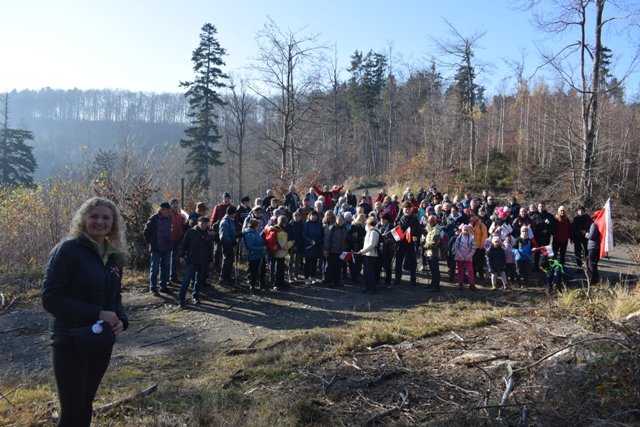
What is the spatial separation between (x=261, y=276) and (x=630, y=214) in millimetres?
19502

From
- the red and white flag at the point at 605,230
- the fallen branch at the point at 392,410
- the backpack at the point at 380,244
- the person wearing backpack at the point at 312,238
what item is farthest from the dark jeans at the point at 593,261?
the fallen branch at the point at 392,410

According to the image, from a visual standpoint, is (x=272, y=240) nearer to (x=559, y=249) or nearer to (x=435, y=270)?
(x=435, y=270)

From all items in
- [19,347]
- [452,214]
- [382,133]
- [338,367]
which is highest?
[382,133]

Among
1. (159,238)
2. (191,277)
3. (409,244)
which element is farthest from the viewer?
(409,244)

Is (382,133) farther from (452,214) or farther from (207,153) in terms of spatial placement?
(452,214)

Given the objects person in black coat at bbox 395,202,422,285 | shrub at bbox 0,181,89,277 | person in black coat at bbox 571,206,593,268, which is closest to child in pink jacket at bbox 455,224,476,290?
person in black coat at bbox 395,202,422,285

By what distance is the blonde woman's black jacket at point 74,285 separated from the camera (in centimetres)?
296

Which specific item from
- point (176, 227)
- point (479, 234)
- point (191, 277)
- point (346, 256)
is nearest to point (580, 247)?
point (479, 234)

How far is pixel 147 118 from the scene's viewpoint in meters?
117

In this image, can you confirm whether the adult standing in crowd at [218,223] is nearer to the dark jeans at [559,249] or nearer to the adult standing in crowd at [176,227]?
the adult standing in crowd at [176,227]

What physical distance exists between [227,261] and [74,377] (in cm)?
800

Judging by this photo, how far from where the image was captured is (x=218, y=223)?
11.6 metres

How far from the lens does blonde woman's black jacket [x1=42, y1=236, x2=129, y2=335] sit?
9.73 feet

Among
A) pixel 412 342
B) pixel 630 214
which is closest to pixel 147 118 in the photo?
pixel 630 214
